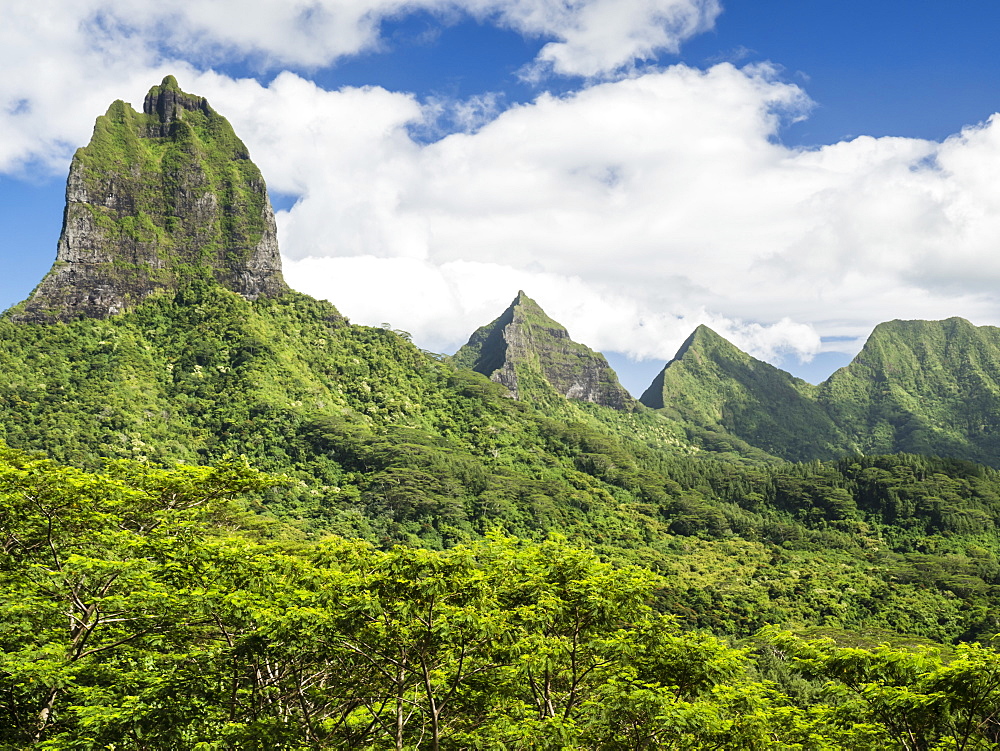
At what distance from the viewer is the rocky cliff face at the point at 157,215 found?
13850 cm

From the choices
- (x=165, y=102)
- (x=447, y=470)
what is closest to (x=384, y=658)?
(x=447, y=470)

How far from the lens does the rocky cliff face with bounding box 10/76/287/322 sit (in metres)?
138

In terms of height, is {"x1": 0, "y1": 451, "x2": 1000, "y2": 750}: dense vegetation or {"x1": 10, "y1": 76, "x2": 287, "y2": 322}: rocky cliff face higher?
{"x1": 10, "y1": 76, "x2": 287, "y2": 322}: rocky cliff face

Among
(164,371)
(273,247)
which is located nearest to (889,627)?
(164,371)

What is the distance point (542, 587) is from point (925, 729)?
955 cm

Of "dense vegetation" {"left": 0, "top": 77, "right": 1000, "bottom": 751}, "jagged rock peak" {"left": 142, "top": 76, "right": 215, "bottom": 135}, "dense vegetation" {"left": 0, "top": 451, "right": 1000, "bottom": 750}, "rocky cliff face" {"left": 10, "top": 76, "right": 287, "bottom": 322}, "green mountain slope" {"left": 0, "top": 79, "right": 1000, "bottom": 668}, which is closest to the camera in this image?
"dense vegetation" {"left": 0, "top": 451, "right": 1000, "bottom": 750}

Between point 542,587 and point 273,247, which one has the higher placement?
point 273,247

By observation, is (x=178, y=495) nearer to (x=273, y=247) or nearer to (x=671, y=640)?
(x=671, y=640)

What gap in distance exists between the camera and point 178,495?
22891mm

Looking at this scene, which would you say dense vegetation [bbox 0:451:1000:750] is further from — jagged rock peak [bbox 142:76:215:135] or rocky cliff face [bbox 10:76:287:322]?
jagged rock peak [bbox 142:76:215:135]

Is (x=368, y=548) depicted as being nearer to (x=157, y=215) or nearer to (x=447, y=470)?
(x=447, y=470)

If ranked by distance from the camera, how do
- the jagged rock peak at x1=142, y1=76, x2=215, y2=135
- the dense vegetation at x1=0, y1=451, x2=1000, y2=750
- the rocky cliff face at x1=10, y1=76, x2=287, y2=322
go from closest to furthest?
the dense vegetation at x1=0, y1=451, x2=1000, y2=750 → the rocky cliff face at x1=10, y1=76, x2=287, y2=322 → the jagged rock peak at x1=142, y1=76, x2=215, y2=135

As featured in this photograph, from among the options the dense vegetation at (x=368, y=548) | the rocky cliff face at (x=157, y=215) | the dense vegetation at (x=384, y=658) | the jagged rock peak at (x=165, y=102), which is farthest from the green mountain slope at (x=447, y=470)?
the dense vegetation at (x=384, y=658)

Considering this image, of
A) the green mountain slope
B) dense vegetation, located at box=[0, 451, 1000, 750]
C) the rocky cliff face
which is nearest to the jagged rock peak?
the rocky cliff face
